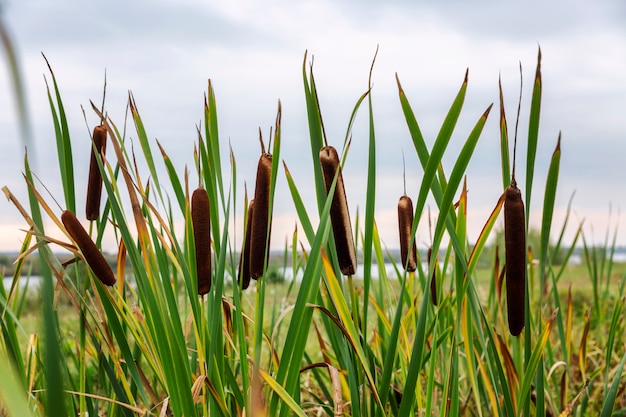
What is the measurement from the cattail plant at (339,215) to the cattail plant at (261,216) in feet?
0.41

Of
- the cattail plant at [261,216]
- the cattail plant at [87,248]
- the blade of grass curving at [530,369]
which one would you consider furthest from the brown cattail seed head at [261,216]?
the blade of grass curving at [530,369]

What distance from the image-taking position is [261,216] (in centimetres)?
121

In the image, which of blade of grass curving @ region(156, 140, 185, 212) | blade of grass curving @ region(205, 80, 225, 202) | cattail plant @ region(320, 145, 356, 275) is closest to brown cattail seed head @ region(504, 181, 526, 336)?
cattail plant @ region(320, 145, 356, 275)

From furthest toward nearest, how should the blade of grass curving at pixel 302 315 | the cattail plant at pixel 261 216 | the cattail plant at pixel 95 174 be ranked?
the cattail plant at pixel 95 174 → the cattail plant at pixel 261 216 → the blade of grass curving at pixel 302 315

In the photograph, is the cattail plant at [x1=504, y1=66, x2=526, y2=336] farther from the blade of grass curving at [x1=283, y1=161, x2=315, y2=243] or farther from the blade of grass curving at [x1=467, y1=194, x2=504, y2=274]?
the blade of grass curving at [x1=283, y1=161, x2=315, y2=243]

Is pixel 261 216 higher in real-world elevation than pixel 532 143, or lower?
lower

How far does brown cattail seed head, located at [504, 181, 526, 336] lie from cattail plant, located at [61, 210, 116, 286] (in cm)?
71

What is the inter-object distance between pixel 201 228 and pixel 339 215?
0.26 meters

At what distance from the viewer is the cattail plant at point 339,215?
1097 millimetres

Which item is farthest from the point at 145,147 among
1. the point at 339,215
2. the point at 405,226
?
the point at 405,226

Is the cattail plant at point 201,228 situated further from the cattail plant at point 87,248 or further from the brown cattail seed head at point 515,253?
the brown cattail seed head at point 515,253

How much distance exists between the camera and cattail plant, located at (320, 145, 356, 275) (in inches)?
43.2

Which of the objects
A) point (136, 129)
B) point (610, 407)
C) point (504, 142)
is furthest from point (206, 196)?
point (610, 407)

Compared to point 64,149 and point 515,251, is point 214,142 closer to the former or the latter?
point 64,149
